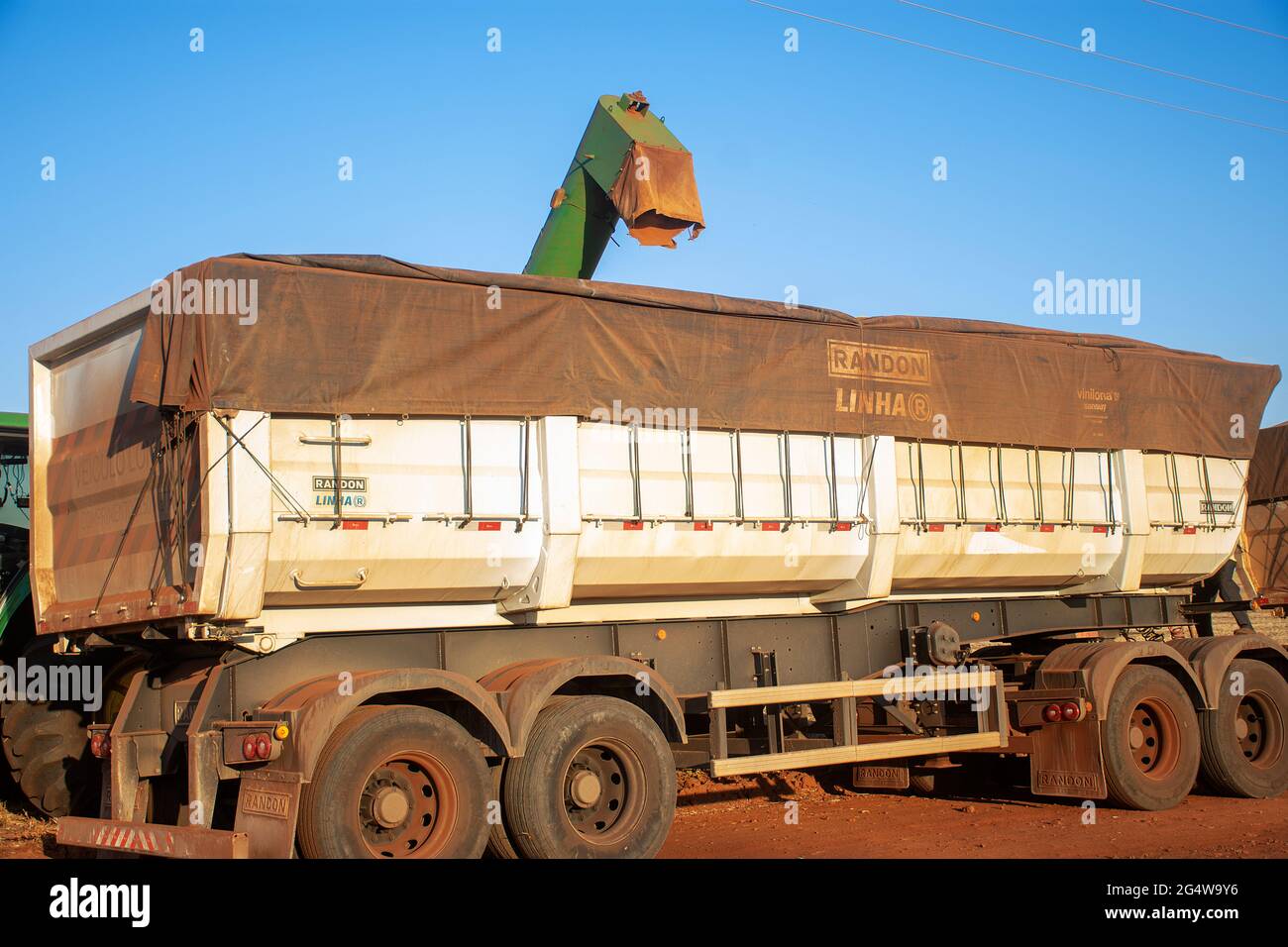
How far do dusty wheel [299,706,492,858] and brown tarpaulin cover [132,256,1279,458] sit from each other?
6.40 ft

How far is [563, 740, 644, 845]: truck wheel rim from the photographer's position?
27.5 feet

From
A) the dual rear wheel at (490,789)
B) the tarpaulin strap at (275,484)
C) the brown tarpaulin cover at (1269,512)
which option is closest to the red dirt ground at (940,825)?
the dual rear wheel at (490,789)

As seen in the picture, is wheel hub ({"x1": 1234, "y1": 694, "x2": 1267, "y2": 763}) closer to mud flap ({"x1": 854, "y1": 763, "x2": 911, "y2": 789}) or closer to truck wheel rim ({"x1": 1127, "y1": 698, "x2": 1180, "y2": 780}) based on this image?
truck wheel rim ({"x1": 1127, "y1": 698, "x2": 1180, "y2": 780})

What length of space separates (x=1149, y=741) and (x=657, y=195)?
A: 21.3 ft

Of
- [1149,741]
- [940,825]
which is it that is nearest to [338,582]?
[940,825]

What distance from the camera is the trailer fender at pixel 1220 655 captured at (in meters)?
11.5

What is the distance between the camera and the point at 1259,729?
12.1m

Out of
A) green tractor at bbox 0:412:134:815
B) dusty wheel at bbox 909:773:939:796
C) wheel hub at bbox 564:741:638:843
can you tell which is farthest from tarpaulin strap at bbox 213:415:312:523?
dusty wheel at bbox 909:773:939:796

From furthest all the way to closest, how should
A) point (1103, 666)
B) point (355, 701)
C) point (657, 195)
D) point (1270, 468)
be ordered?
point (1270, 468) → point (657, 195) → point (1103, 666) → point (355, 701)

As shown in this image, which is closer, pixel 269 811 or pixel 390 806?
pixel 269 811

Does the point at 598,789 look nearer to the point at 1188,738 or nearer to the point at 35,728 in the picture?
the point at 35,728

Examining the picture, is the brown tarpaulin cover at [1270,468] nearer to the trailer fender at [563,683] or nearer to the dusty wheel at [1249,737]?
the dusty wheel at [1249,737]

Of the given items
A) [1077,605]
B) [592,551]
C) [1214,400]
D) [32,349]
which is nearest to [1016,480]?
[1077,605]

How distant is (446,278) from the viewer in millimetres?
8281
